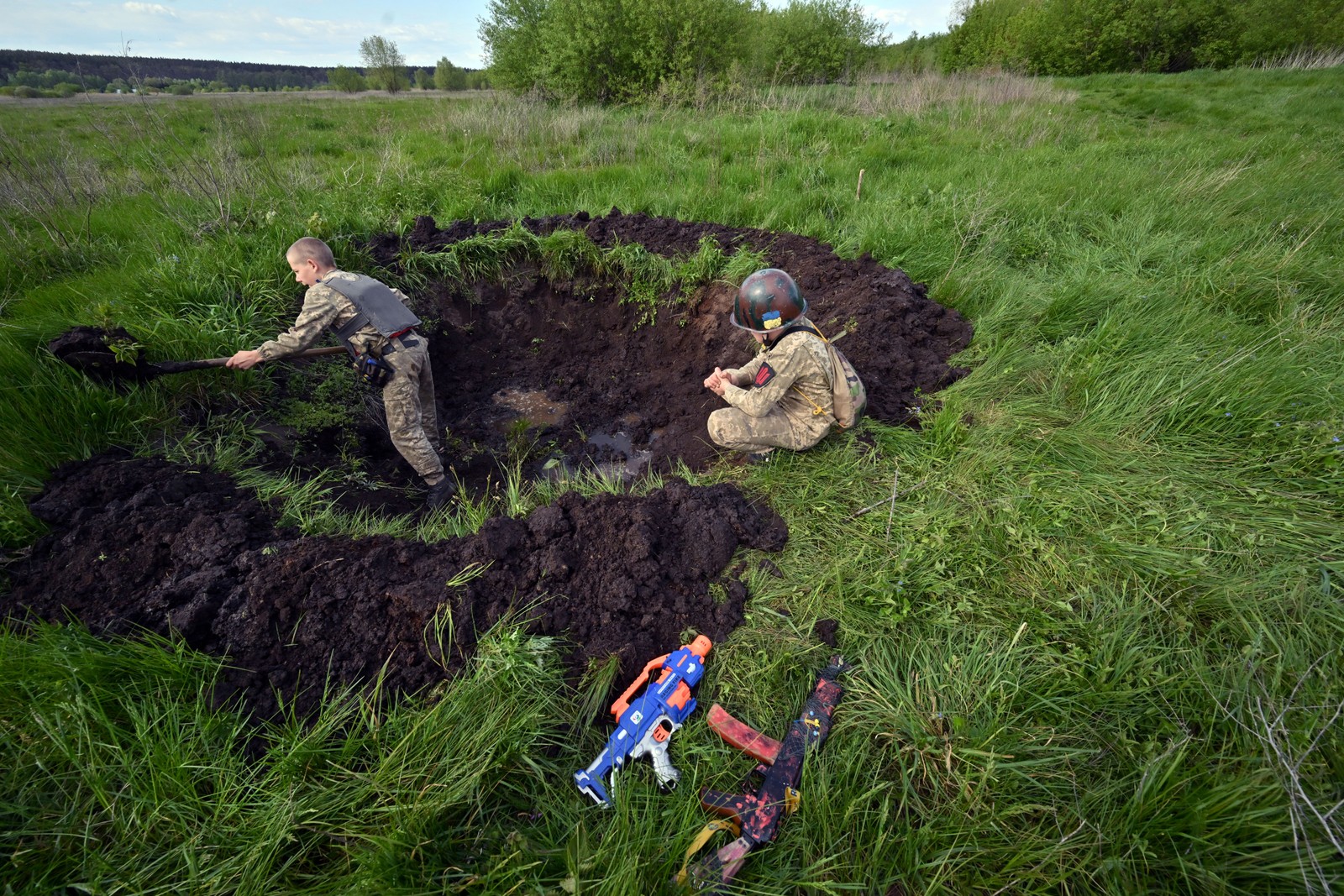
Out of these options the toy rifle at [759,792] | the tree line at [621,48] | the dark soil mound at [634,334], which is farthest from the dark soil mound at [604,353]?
the tree line at [621,48]

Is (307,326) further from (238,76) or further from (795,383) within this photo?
(238,76)

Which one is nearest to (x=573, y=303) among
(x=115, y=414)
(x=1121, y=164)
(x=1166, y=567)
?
(x=115, y=414)

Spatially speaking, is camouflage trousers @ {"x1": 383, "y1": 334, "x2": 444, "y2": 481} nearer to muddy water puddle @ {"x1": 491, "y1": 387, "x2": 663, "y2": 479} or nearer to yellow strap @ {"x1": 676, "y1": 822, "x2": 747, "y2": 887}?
muddy water puddle @ {"x1": 491, "y1": 387, "x2": 663, "y2": 479}

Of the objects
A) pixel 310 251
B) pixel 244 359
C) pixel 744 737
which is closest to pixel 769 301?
pixel 744 737

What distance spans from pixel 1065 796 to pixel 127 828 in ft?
10.1

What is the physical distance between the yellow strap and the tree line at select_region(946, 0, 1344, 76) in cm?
3060

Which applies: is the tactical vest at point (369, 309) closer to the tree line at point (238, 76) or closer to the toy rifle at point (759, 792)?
the toy rifle at point (759, 792)

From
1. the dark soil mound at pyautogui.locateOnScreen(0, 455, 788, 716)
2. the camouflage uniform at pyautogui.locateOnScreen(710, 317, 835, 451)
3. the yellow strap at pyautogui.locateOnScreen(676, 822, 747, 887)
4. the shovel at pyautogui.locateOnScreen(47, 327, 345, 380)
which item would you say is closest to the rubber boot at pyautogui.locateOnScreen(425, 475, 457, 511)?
the dark soil mound at pyautogui.locateOnScreen(0, 455, 788, 716)

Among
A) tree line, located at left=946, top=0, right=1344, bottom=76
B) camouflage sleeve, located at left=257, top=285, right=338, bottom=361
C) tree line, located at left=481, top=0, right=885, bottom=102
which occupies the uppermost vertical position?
tree line, located at left=946, top=0, right=1344, bottom=76

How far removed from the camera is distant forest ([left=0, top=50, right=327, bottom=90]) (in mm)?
26109

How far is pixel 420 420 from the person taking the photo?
397cm

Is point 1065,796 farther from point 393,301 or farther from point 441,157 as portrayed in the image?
point 441,157

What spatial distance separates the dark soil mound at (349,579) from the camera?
7.31 feet

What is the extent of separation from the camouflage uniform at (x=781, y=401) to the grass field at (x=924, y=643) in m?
0.24
